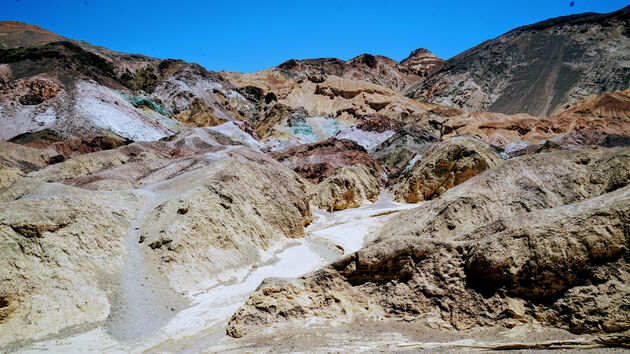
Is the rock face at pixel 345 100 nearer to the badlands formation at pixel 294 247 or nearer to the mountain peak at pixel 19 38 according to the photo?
the badlands formation at pixel 294 247

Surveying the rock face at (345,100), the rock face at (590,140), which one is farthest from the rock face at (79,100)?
the rock face at (590,140)

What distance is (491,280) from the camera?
271 inches

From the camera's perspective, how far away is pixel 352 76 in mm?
136250

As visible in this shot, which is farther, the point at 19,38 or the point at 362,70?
the point at 362,70

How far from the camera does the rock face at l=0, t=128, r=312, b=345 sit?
10758 mm

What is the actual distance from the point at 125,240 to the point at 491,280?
14.2m

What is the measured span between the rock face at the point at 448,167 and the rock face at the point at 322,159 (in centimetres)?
1336

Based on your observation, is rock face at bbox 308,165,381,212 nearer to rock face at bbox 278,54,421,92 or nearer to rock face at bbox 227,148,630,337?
rock face at bbox 227,148,630,337

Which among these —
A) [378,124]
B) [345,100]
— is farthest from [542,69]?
[378,124]

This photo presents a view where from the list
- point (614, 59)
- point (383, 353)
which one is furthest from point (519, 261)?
point (614, 59)

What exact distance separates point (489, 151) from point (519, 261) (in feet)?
85.9

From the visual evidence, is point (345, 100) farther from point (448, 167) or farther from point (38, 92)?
point (448, 167)

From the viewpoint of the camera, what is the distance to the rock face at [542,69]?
3307 inches

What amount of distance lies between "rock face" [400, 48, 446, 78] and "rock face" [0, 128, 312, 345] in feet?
535
